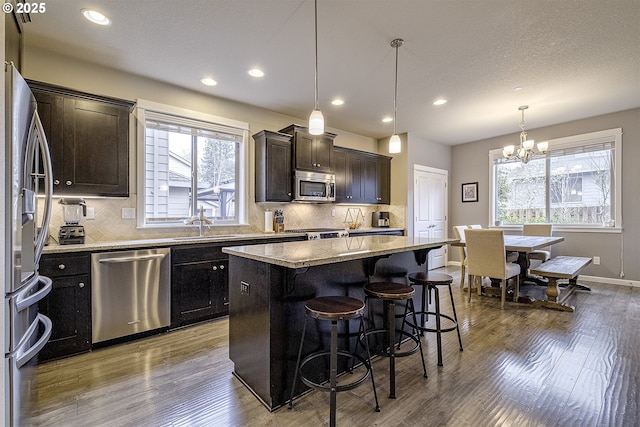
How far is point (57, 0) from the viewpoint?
2.16 meters

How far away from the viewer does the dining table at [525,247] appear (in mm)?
3764

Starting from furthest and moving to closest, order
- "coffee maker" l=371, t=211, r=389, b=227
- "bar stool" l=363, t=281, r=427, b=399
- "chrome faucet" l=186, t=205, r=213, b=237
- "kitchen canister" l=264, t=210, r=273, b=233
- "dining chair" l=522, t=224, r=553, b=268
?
"coffee maker" l=371, t=211, r=389, b=227, "dining chair" l=522, t=224, r=553, b=268, "kitchen canister" l=264, t=210, r=273, b=233, "chrome faucet" l=186, t=205, r=213, b=237, "bar stool" l=363, t=281, r=427, b=399

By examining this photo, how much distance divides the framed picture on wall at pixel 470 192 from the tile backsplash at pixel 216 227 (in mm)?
1902

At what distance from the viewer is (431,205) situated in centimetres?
645

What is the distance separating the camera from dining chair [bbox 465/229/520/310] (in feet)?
12.1

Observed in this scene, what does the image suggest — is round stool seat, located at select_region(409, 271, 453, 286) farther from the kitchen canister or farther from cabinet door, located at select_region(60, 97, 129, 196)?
cabinet door, located at select_region(60, 97, 129, 196)

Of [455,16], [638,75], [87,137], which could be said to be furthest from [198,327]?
[638,75]

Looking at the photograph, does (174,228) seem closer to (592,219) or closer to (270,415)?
(270,415)

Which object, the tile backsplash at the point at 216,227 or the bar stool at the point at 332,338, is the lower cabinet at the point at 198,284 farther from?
the bar stool at the point at 332,338

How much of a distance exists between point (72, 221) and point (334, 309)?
9.11 ft

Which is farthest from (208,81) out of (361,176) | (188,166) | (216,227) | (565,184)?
(565,184)

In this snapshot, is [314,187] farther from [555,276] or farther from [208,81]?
[555,276]

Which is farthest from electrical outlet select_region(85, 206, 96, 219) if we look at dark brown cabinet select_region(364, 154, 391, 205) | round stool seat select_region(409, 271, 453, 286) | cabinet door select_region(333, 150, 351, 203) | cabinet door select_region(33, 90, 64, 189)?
dark brown cabinet select_region(364, 154, 391, 205)

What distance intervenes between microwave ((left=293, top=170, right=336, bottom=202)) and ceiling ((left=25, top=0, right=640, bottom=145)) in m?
1.09
